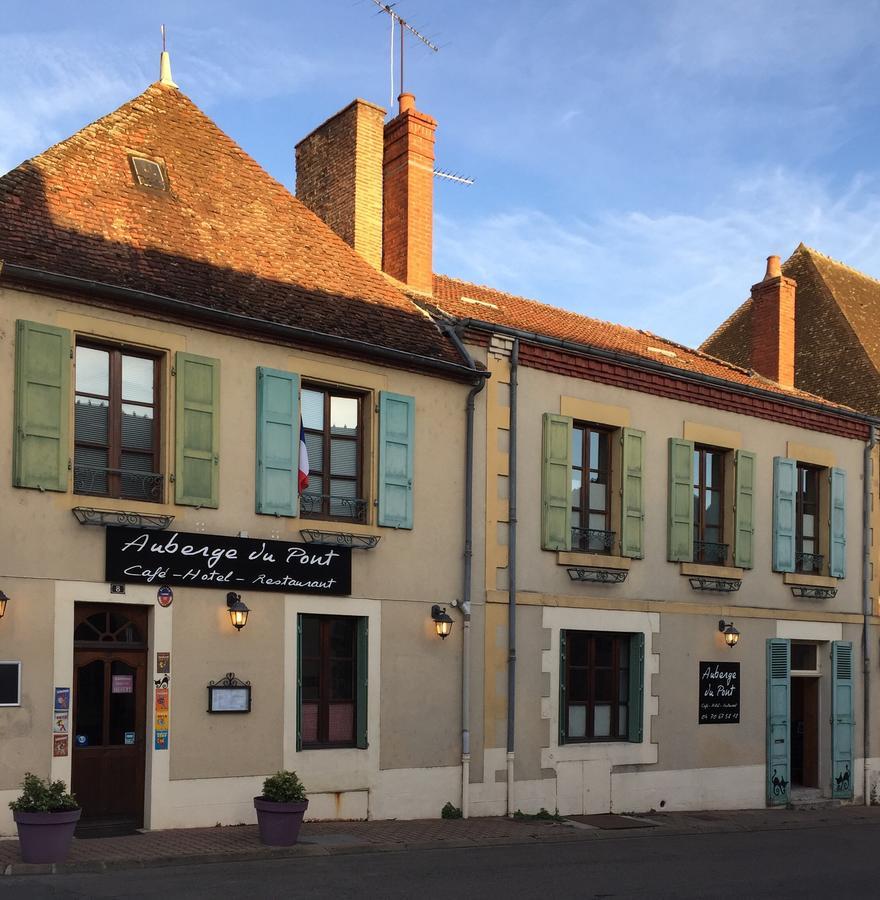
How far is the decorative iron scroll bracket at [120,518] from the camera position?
41.2 feet

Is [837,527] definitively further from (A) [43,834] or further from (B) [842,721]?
(A) [43,834]

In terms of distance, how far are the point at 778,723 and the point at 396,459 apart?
856cm

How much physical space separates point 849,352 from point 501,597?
12765 millimetres

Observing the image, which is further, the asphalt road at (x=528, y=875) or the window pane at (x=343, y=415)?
the window pane at (x=343, y=415)

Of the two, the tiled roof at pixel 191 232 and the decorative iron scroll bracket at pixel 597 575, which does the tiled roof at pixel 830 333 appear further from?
the tiled roof at pixel 191 232

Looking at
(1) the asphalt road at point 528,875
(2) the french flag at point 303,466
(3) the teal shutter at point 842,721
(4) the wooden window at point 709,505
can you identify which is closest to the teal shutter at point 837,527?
(3) the teal shutter at point 842,721

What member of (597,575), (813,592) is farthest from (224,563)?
(813,592)

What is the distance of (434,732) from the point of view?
15328 mm

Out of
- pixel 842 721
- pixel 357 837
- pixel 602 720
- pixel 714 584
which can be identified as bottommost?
pixel 357 837

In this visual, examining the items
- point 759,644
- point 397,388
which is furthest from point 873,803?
point 397,388

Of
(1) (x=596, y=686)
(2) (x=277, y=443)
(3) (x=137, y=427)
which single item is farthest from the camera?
(1) (x=596, y=686)

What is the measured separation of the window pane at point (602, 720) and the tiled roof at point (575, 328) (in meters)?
5.05

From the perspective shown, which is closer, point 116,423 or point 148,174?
point 116,423

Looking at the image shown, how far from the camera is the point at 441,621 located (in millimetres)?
15289
